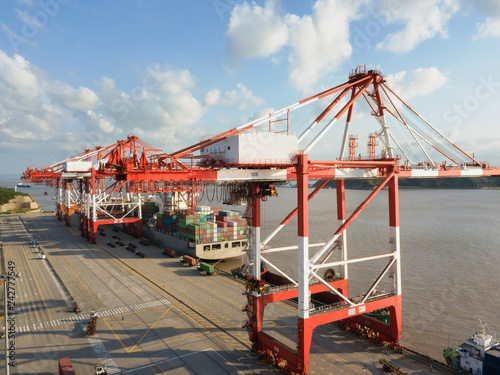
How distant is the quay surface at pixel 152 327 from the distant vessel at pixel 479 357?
1.24m

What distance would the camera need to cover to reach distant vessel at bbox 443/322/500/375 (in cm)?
2227

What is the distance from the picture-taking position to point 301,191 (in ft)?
74.0

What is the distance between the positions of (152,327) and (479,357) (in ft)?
82.3

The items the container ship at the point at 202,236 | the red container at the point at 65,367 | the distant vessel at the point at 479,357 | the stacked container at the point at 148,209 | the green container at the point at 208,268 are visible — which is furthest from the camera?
the stacked container at the point at 148,209

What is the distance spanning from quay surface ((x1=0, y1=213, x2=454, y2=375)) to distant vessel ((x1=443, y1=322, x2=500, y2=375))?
1.24m

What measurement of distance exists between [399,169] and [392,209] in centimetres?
376

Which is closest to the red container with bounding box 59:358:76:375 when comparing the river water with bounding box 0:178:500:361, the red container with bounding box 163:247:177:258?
the river water with bounding box 0:178:500:361

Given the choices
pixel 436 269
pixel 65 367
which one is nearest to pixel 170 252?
pixel 65 367

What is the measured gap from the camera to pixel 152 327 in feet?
97.1

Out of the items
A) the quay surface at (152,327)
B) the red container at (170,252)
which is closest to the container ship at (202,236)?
the red container at (170,252)

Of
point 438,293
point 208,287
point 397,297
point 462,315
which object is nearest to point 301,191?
point 397,297

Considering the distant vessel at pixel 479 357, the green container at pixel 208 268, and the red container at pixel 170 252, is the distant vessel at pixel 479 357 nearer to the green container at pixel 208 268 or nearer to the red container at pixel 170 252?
the green container at pixel 208 268

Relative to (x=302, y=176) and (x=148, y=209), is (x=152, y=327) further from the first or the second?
(x=148, y=209)

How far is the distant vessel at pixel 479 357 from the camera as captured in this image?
2227 centimetres
